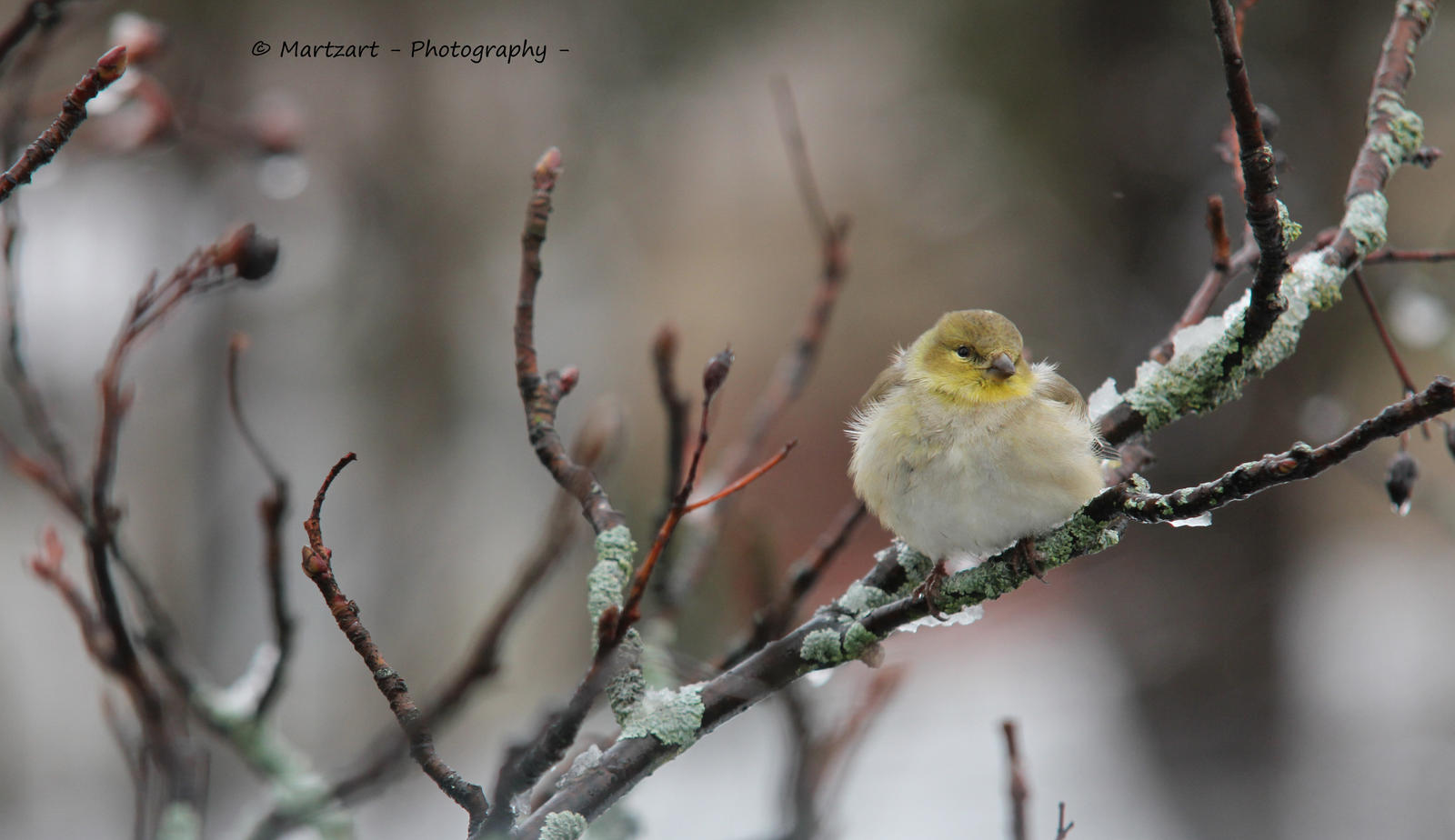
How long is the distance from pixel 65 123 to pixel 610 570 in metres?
0.71

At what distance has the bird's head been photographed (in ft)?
6.40

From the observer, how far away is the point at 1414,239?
5215mm

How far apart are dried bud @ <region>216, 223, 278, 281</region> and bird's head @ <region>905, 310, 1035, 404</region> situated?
116cm

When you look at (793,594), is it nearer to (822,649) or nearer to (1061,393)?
(822,649)

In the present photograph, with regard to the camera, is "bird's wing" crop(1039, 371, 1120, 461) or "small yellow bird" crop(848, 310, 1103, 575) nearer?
"small yellow bird" crop(848, 310, 1103, 575)

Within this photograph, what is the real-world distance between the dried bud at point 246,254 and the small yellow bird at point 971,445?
99 centimetres

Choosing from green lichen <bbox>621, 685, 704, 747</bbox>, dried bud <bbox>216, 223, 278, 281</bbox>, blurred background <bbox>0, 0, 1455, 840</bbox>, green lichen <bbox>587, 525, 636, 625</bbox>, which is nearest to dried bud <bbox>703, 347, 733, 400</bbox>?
green lichen <bbox>587, 525, 636, 625</bbox>

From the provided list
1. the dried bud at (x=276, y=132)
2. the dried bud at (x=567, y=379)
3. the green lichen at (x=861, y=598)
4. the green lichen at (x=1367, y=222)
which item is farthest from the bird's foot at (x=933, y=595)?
the dried bud at (x=276, y=132)

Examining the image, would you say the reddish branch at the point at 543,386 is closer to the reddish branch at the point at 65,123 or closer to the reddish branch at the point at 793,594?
the reddish branch at the point at 793,594

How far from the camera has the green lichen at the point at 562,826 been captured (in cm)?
107

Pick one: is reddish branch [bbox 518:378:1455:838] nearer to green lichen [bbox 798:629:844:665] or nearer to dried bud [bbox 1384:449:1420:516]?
green lichen [bbox 798:629:844:665]

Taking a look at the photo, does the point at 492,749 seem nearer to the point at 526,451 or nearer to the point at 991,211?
the point at 526,451

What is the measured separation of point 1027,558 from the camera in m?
1.17

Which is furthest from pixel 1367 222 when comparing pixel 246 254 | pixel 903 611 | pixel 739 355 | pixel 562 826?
pixel 739 355
